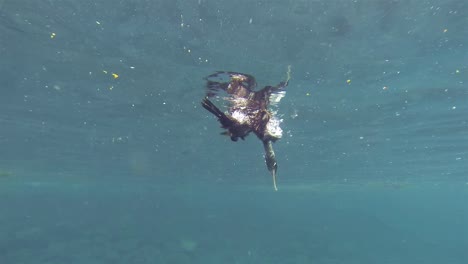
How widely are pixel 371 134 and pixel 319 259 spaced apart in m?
17.0

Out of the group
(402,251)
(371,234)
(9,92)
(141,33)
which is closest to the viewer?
(141,33)

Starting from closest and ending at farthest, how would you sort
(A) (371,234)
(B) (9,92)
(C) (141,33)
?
(C) (141,33) < (B) (9,92) < (A) (371,234)

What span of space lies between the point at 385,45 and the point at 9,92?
56.6ft

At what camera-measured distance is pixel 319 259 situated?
3403 centimetres

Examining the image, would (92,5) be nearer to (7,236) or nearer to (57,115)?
(57,115)

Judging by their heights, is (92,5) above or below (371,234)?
above

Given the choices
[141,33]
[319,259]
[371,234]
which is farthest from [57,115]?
[371,234]

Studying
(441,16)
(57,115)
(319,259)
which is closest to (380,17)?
(441,16)

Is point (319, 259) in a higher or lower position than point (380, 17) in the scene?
lower

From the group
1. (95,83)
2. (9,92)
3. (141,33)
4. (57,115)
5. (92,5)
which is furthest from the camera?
(57,115)

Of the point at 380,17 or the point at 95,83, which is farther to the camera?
the point at 95,83

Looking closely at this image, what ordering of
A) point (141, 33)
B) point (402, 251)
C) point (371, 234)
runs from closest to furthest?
point (141, 33), point (402, 251), point (371, 234)

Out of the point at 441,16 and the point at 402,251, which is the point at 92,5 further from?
the point at 402,251

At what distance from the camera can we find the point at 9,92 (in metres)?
16.7
